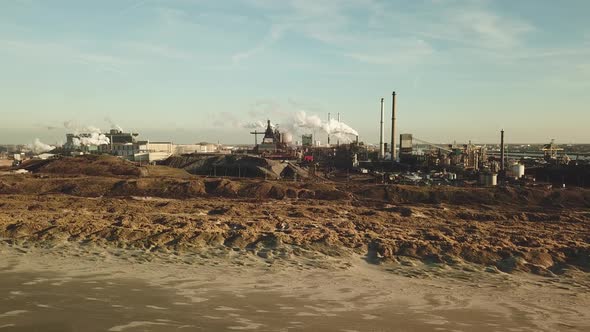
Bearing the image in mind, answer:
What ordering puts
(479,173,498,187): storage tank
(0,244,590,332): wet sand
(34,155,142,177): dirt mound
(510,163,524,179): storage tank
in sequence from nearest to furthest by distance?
(0,244,590,332): wet sand → (479,173,498,187): storage tank → (34,155,142,177): dirt mound → (510,163,524,179): storage tank

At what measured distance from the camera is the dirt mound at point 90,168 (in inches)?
1362

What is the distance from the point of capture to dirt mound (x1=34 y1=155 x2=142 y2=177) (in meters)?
34.6

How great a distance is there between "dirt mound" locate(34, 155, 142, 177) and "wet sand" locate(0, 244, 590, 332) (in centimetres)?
2232

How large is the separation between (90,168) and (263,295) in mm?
30129

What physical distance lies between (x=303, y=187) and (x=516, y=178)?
1730cm

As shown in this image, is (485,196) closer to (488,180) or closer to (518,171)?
(488,180)

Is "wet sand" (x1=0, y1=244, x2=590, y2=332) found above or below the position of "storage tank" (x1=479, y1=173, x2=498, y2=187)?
below

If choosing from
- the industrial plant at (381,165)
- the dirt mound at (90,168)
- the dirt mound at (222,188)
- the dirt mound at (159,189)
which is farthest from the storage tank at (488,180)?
the dirt mound at (90,168)

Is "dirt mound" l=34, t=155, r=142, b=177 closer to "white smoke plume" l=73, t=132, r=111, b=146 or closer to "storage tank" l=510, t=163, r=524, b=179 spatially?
"storage tank" l=510, t=163, r=524, b=179

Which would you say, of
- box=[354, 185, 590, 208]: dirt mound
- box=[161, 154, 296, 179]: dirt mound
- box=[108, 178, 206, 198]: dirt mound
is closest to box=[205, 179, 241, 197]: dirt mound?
box=[108, 178, 206, 198]: dirt mound

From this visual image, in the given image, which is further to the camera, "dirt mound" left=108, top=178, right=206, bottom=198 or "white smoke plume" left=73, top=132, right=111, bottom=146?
"white smoke plume" left=73, top=132, right=111, bottom=146

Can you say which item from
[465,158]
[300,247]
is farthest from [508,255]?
[465,158]

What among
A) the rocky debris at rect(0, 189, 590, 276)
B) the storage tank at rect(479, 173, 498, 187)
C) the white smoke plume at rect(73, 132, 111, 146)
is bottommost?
the rocky debris at rect(0, 189, 590, 276)

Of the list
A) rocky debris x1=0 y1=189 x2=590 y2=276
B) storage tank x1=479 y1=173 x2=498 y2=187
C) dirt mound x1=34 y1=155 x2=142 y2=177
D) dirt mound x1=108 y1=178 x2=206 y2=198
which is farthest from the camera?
dirt mound x1=34 y1=155 x2=142 y2=177
